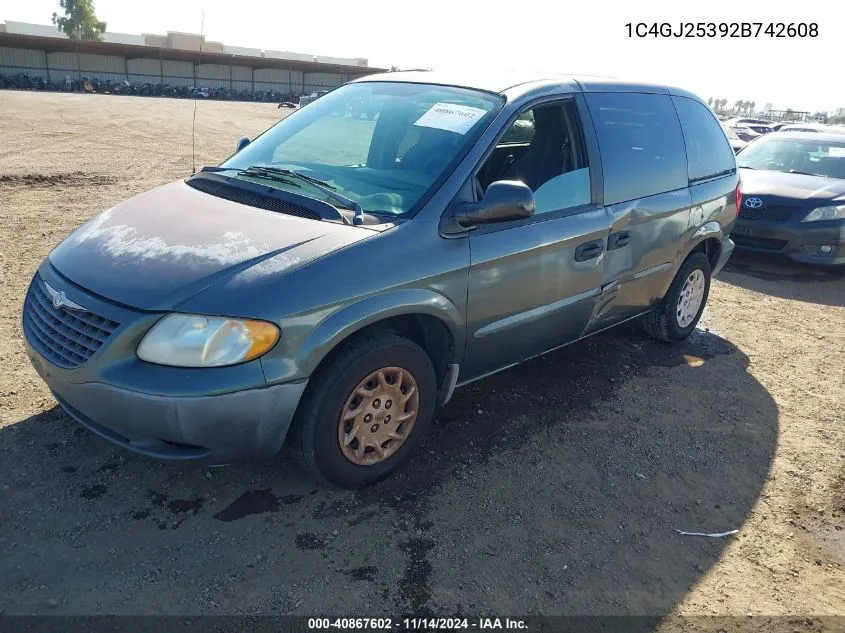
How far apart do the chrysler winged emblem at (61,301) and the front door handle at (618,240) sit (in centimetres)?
284

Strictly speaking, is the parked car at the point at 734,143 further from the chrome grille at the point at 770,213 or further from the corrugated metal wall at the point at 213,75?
the corrugated metal wall at the point at 213,75

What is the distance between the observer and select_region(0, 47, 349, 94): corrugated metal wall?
53.8 metres

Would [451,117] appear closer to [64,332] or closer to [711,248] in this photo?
[64,332]

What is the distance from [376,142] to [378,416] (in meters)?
1.58

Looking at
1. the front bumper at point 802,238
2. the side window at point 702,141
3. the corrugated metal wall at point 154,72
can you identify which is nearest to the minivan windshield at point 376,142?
the side window at point 702,141

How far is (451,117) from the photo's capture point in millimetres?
3400

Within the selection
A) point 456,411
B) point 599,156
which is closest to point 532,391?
point 456,411

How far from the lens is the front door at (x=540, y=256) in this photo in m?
3.25

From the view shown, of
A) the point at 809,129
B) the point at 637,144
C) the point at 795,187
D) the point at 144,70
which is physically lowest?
the point at 795,187

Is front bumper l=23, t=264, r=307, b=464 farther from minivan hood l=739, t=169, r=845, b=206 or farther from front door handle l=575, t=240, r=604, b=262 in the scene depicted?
minivan hood l=739, t=169, r=845, b=206

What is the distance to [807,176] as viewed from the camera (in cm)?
830

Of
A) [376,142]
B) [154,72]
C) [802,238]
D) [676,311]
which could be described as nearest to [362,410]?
[376,142]

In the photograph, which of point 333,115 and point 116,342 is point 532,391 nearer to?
point 333,115

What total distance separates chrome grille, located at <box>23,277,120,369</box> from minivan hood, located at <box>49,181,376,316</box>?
126 mm
